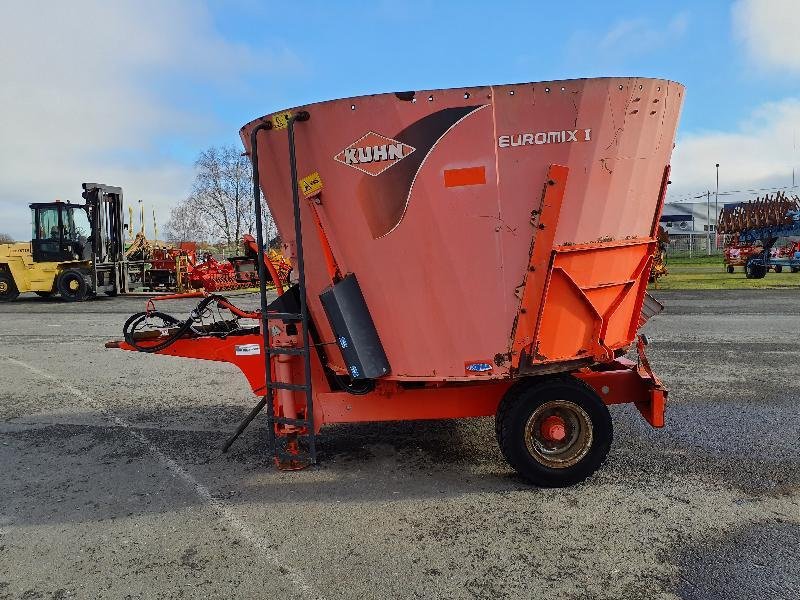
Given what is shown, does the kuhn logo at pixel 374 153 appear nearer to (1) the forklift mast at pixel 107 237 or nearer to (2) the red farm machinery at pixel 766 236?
(1) the forklift mast at pixel 107 237

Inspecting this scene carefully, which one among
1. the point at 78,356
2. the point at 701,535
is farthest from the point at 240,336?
the point at 78,356

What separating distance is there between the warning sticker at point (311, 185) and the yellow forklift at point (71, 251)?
17919 millimetres

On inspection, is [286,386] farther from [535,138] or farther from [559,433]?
[535,138]

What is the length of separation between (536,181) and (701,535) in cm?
222

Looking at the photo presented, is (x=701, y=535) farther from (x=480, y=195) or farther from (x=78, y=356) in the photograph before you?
(x=78, y=356)

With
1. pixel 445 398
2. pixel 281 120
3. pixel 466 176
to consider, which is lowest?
pixel 445 398

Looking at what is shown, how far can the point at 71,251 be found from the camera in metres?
19.9

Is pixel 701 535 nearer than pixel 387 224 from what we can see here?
Yes

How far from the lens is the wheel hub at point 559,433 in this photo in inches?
163

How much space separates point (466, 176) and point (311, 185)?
103cm

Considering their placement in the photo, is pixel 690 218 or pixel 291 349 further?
pixel 690 218

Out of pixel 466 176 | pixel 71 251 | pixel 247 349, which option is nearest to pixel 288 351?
pixel 247 349

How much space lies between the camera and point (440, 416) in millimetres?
4387

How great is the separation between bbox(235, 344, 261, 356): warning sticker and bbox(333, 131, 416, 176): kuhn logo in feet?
5.61
